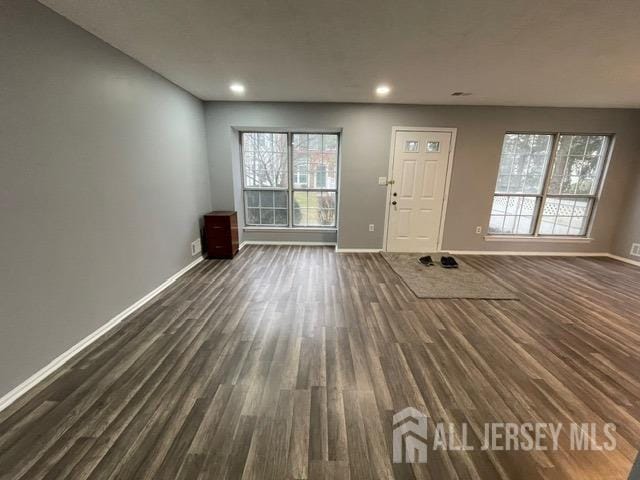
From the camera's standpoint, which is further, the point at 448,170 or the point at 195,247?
the point at 448,170

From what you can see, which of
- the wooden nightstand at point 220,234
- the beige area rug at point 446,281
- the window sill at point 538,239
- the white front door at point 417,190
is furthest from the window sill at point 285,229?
the window sill at point 538,239

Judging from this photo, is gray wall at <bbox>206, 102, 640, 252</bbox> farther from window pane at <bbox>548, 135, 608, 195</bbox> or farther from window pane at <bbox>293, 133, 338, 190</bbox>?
window pane at <bbox>293, 133, 338, 190</bbox>

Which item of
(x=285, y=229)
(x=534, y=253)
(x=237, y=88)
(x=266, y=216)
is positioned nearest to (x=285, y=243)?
(x=285, y=229)

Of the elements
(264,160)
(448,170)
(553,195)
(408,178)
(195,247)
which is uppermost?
(264,160)

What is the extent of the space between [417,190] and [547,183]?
2.28 metres

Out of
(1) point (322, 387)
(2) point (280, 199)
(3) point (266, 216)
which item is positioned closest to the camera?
(1) point (322, 387)

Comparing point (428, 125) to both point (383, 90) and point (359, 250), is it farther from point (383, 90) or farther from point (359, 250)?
point (359, 250)

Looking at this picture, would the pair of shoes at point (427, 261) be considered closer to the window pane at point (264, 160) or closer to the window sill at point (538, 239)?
the window sill at point (538, 239)

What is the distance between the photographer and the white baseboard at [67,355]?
1.56 m

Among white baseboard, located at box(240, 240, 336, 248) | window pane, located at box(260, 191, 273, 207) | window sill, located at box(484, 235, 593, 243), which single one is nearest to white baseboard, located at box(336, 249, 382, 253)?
white baseboard, located at box(240, 240, 336, 248)

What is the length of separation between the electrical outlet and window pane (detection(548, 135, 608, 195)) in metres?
6.10

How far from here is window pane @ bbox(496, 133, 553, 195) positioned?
443cm

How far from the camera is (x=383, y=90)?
3.45 meters

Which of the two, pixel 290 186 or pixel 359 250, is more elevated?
pixel 290 186
